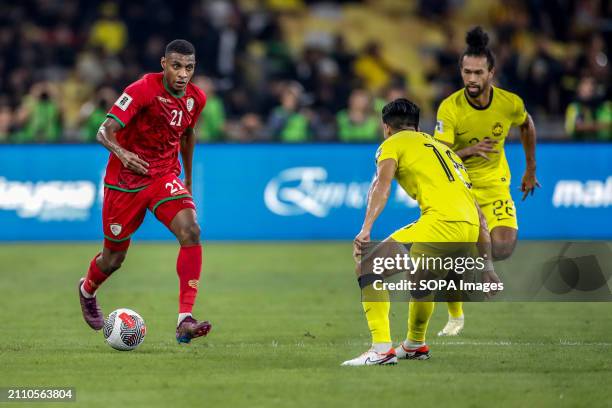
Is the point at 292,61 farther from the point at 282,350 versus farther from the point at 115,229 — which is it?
the point at 282,350

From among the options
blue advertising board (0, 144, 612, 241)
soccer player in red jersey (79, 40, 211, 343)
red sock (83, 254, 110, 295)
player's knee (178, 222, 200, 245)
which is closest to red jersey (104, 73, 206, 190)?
soccer player in red jersey (79, 40, 211, 343)

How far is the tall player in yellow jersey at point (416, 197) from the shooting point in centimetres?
776

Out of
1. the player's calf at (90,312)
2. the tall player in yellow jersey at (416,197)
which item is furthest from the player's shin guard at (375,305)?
the player's calf at (90,312)

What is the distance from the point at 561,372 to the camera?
25.2 feet

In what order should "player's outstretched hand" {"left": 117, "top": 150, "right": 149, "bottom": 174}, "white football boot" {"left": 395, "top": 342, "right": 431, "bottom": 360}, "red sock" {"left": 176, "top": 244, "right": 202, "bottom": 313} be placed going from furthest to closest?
"red sock" {"left": 176, "top": 244, "right": 202, "bottom": 313}
"player's outstretched hand" {"left": 117, "top": 150, "right": 149, "bottom": 174}
"white football boot" {"left": 395, "top": 342, "right": 431, "bottom": 360}

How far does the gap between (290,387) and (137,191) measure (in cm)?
268

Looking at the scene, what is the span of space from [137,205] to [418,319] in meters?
2.48

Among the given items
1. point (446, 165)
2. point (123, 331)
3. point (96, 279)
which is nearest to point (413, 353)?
point (446, 165)

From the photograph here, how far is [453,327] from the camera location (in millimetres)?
9883

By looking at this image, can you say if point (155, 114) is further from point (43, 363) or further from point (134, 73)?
point (134, 73)

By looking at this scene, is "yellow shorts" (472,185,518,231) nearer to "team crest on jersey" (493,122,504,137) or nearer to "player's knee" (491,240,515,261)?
"player's knee" (491,240,515,261)

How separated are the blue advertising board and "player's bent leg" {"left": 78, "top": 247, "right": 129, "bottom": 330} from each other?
8244mm

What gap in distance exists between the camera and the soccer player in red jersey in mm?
8906

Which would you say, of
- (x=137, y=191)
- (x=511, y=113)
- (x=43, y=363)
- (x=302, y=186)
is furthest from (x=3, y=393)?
(x=302, y=186)
